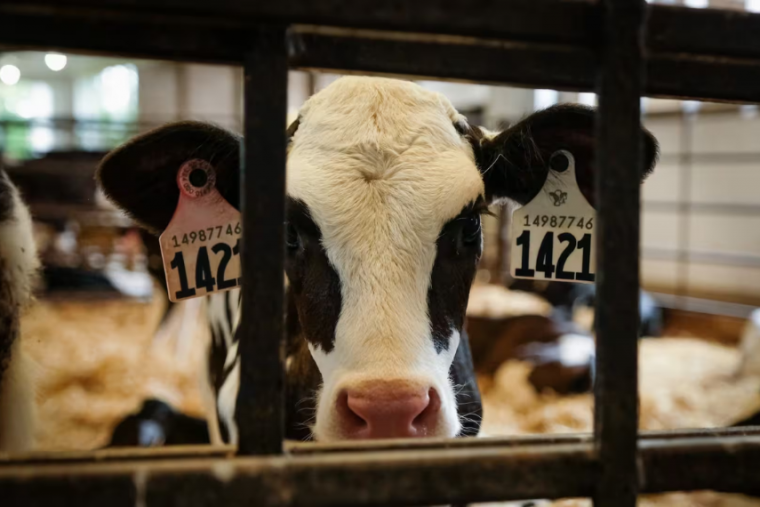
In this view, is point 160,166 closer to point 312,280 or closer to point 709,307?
point 312,280

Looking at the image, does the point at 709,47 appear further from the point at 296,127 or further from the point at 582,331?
the point at 582,331

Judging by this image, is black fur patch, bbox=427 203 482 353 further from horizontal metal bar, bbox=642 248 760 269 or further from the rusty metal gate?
horizontal metal bar, bbox=642 248 760 269

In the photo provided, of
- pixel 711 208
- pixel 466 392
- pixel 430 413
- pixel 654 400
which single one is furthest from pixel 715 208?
pixel 430 413

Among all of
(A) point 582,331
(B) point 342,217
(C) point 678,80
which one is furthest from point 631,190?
(A) point 582,331

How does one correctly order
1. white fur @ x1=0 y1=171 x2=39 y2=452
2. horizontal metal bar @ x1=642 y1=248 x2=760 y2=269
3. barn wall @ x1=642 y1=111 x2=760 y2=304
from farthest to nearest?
1. barn wall @ x1=642 y1=111 x2=760 y2=304
2. horizontal metal bar @ x1=642 y1=248 x2=760 y2=269
3. white fur @ x1=0 y1=171 x2=39 y2=452

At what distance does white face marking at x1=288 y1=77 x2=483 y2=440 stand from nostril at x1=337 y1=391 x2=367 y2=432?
0.02 meters

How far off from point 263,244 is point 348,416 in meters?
0.64

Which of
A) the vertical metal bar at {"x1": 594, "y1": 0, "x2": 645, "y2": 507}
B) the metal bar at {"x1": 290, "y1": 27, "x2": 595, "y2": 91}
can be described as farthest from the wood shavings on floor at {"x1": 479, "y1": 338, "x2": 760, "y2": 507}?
the metal bar at {"x1": 290, "y1": 27, "x2": 595, "y2": 91}

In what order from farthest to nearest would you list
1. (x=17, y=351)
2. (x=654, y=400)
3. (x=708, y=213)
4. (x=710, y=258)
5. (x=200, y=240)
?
(x=708, y=213)
(x=710, y=258)
(x=654, y=400)
(x=17, y=351)
(x=200, y=240)

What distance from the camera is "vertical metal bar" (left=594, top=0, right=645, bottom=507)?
29.8 inches

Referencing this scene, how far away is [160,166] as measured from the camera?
1.55 metres

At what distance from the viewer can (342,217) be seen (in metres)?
1.48

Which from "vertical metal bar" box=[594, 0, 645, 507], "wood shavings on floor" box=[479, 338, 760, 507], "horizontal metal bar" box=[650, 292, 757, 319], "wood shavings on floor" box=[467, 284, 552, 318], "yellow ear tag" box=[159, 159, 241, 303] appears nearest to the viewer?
"vertical metal bar" box=[594, 0, 645, 507]

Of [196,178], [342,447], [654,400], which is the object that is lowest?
[654,400]
